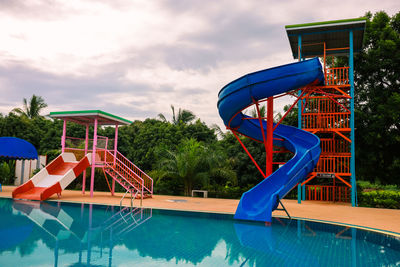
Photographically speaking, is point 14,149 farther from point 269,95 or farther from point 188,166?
point 269,95

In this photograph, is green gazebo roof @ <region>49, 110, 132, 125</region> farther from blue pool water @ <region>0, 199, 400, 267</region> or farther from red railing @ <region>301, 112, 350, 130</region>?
red railing @ <region>301, 112, 350, 130</region>

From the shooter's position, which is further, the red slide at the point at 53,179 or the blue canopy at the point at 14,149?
the blue canopy at the point at 14,149

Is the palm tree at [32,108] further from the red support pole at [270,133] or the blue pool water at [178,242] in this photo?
the red support pole at [270,133]

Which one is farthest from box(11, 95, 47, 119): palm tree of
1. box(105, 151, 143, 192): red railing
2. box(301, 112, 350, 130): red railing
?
box(301, 112, 350, 130): red railing

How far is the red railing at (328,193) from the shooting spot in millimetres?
15683

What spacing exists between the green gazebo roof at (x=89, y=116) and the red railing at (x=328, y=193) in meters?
10.1

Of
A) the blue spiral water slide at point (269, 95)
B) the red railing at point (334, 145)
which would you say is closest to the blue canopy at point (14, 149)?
the blue spiral water slide at point (269, 95)

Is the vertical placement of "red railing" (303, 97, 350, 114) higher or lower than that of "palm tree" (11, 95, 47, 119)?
lower

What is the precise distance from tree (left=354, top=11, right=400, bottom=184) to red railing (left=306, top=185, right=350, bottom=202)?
181 cm

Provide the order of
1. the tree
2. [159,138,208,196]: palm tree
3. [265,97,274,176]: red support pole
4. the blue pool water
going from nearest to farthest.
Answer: the blue pool water < [265,97,274,176]: red support pole < the tree < [159,138,208,196]: palm tree

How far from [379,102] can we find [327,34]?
4356mm

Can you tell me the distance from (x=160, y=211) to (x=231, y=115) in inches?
162

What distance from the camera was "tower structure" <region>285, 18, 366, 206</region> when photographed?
14.4 meters

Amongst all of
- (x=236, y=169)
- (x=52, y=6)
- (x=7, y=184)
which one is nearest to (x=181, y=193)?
(x=236, y=169)
